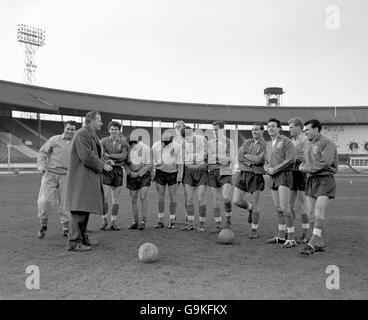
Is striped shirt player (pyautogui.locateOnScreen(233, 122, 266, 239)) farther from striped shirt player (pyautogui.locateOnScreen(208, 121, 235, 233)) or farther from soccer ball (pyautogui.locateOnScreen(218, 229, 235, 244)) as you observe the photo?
soccer ball (pyautogui.locateOnScreen(218, 229, 235, 244))

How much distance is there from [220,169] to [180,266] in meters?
3.36

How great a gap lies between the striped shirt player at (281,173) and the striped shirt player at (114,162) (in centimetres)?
340

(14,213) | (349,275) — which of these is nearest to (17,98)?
(14,213)

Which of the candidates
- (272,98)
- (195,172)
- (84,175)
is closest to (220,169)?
(195,172)

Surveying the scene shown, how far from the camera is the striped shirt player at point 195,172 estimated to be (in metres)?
8.47

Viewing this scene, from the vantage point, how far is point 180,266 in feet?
18.2

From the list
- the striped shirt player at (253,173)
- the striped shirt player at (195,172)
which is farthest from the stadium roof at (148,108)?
the striped shirt player at (253,173)

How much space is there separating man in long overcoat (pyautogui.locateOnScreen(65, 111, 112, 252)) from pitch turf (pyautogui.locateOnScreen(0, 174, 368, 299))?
1.27 ft

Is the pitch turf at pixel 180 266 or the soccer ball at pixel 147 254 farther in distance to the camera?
the soccer ball at pixel 147 254

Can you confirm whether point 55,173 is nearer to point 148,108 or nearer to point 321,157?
point 321,157

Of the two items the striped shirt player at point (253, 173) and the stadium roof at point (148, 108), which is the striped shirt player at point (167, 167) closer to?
the striped shirt player at point (253, 173)

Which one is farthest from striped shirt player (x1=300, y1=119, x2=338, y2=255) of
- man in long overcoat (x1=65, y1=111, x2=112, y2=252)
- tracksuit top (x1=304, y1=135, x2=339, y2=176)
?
man in long overcoat (x1=65, y1=111, x2=112, y2=252)

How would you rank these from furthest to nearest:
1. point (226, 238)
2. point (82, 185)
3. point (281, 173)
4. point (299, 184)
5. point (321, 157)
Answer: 1. point (299, 184)
2. point (281, 173)
3. point (226, 238)
4. point (321, 157)
5. point (82, 185)
